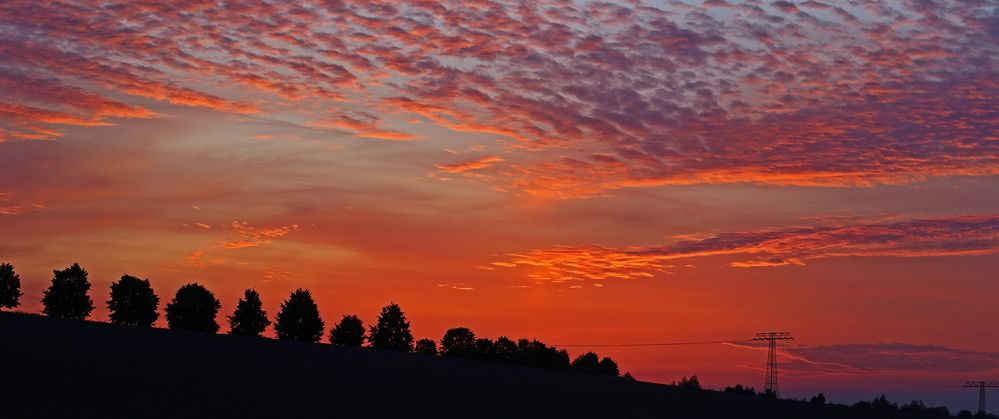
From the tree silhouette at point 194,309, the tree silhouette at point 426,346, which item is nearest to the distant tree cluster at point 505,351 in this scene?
the tree silhouette at point 426,346

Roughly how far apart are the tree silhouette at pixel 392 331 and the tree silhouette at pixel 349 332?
144 inches

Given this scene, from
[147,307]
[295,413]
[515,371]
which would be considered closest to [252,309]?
[147,307]

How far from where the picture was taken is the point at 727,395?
103812mm

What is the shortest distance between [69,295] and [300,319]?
31.3 meters

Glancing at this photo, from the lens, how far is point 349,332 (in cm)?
16188

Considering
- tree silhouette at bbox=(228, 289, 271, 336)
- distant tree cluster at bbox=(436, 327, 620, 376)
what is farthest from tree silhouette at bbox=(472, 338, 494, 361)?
tree silhouette at bbox=(228, 289, 271, 336)

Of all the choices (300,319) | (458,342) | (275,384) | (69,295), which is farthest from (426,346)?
(275,384)

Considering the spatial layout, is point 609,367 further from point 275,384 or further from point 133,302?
Result: point 275,384

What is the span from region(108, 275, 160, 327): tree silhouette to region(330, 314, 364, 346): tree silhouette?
2653cm

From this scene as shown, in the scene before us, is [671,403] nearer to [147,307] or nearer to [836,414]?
[836,414]

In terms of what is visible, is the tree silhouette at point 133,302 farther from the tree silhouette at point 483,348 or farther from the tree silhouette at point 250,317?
the tree silhouette at point 483,348

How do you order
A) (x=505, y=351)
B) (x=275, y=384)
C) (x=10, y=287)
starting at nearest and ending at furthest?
(x=275, y=384)
(x=10, y=287)
(x=505, y=351)

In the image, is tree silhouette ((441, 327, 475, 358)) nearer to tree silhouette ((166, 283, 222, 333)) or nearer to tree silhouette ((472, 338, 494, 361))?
tree silhouette ((472, 338, 494, 361))

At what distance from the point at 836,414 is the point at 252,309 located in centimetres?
8391
